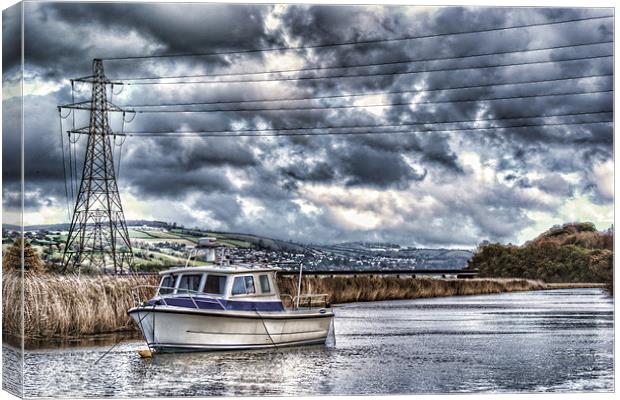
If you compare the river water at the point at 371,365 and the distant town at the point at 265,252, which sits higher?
the distant town at the point at 265,252

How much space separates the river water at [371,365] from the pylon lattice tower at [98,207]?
7.16 ft

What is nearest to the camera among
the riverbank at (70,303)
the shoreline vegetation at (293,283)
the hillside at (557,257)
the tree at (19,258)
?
the tree at (19,258)

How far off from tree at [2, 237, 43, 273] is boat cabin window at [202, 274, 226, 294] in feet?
12.3

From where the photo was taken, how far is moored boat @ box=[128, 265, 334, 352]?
87.0 feet

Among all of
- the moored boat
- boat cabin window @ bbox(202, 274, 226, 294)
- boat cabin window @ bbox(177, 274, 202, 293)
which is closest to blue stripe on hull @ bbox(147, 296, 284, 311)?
the moored boat

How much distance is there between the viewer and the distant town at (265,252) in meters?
29.5

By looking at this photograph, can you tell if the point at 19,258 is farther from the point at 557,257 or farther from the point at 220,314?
the point at 557,257

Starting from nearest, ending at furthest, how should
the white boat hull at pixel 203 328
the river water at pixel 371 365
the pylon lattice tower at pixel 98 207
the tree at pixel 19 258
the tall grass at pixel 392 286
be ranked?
the river water at pixel 371 365
the tree at pixel 19 258
the white boat hull at pixel 203 328
the pylon lattice tower at pixel 98 207
the tall grass at pixel 392 286

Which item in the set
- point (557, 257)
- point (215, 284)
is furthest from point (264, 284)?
point (557, 257)

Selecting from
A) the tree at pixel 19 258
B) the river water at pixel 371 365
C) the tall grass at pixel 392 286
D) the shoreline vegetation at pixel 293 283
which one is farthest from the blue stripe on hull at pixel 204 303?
the tall grass at pixel 392 286

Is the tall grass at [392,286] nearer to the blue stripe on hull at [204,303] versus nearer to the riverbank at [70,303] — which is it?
the riverbank at [70,303]

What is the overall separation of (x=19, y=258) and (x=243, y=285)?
6.28 metres

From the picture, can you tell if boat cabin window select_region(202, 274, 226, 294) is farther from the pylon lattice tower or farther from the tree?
the tree

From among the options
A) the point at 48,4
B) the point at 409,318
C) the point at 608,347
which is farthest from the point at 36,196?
the point at 409,318
